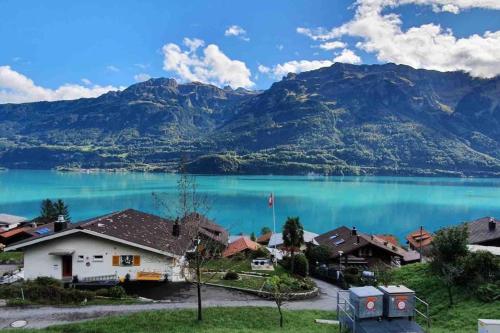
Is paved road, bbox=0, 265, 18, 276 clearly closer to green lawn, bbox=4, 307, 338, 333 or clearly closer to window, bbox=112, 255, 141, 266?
window, bbox=112, 255, 141, 266

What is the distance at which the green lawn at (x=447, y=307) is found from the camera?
18.3m

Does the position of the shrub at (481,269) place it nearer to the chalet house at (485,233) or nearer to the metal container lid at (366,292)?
the metal container lid at (366,292)

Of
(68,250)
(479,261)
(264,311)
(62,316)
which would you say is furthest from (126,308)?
(479,261)

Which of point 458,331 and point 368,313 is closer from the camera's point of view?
point 368,313

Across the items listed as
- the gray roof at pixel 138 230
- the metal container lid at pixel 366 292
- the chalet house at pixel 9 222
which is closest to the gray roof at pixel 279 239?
the gray roof at pixel 138 230

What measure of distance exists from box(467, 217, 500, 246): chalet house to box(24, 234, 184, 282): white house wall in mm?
29836

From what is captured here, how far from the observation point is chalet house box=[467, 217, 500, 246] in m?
43.2

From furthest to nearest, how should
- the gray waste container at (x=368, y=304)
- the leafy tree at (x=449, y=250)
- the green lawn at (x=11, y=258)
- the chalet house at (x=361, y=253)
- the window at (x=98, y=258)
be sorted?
1. the chalet house at (x=361, y=253)
2. the green lawn at (x=11, y=258)
3. the window at (x=98, y=258)
4. the leafy tree at (x=449, y=250)
5. the gray waste container at (x=368, y=304)

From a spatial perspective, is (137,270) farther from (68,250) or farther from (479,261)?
(479,261)

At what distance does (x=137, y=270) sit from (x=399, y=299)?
59.8 ft

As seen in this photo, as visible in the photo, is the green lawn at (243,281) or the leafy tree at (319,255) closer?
the green lawn at (243,281)

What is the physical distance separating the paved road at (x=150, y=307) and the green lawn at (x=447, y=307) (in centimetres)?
524

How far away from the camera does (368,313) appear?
15625 millimetres

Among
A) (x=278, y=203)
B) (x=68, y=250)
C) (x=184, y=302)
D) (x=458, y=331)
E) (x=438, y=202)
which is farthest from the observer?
(x=438, y=202)
